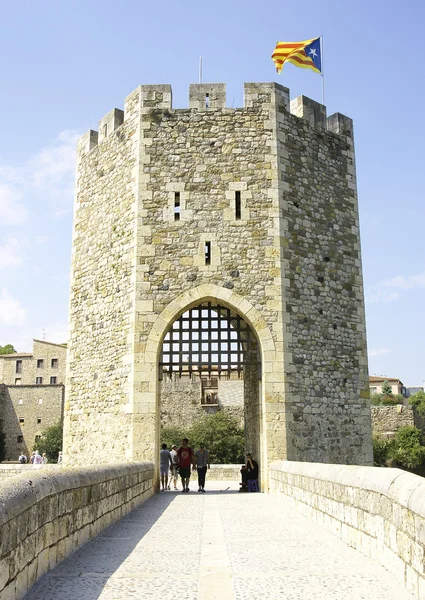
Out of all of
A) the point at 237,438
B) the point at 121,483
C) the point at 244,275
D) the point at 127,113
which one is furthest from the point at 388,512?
the point at 237,438

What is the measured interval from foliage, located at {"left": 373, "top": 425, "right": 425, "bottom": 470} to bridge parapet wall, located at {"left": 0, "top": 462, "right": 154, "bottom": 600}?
114 feet

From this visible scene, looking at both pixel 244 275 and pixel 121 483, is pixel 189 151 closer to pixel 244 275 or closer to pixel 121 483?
pixel 244 275

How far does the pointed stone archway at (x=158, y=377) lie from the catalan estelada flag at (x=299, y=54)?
203 inches

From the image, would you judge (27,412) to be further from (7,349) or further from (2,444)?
(7,349)

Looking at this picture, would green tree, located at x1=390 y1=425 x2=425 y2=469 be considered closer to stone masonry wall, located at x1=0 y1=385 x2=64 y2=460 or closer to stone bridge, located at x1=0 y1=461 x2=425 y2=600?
stone masonry wall, located at x1=0 y1=385 x2=64 y2=460

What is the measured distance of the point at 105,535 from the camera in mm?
5512

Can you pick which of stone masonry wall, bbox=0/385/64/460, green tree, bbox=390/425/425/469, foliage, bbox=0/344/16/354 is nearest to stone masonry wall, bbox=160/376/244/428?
green tree, bbox=390/425/425/469

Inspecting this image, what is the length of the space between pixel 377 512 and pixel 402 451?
A: 122ft

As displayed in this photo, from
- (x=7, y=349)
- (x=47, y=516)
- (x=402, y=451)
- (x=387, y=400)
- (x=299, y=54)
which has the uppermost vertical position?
(x=7, y=349)

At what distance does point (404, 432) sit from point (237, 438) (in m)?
12.9

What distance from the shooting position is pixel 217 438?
3312 centimetres

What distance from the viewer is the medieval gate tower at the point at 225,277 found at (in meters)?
10.7

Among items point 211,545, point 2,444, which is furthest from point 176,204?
point 2,444

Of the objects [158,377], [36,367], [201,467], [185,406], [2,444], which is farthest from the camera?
[36,367]
